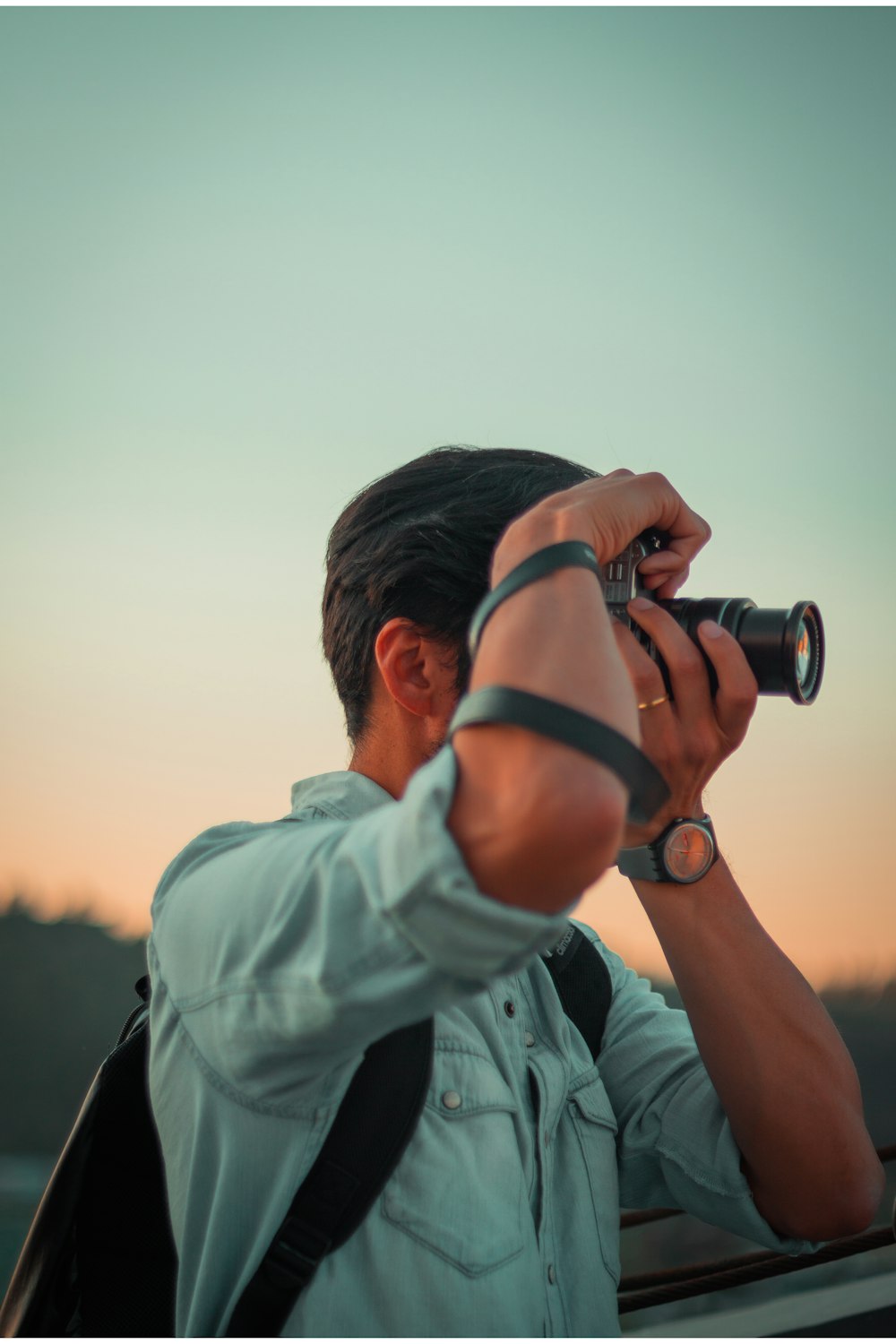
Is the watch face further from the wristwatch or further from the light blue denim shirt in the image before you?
the light blue denim shirt

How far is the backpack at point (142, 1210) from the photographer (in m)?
0.93

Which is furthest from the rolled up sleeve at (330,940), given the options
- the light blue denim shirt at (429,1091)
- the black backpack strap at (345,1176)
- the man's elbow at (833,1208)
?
the man's elbow at (833,1208)

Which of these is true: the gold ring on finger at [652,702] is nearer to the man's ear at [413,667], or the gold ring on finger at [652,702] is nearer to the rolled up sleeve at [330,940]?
the man's ear at [413,667]

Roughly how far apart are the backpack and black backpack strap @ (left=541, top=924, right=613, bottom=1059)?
42cm

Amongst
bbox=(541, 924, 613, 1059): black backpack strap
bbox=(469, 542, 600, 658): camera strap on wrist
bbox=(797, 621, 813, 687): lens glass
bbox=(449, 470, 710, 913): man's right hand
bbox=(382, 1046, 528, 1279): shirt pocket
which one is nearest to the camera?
bbox=(449, 470, 710, 913): man's right hand

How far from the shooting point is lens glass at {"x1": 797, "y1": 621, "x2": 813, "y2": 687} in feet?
3.67

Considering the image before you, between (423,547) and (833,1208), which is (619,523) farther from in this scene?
(833,1208)

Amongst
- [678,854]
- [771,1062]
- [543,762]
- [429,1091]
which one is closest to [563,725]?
[543,762]

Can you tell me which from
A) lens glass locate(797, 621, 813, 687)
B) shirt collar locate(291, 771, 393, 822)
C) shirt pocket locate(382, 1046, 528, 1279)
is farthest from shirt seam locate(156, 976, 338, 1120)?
lens glass locate(797, 621, 813, 687)

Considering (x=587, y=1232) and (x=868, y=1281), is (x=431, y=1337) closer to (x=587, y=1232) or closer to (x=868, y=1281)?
(x=587, y=1232)

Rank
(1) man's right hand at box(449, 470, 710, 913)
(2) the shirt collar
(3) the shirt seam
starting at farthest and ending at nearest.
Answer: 1. (2) the shirt collar
2. (3) the shirt seam
3. (1) man's right hand at box(449, 470, 710, 913)

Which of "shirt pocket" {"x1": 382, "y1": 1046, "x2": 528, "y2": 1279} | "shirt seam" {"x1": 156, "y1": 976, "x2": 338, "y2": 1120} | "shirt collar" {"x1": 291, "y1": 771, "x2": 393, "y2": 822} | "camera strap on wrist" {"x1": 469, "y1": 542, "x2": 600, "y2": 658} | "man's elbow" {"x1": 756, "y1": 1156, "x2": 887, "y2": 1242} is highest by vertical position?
"camera strap on wrist" {"x1": 469, "y1": 542, "x2": 600, "y2": 658}

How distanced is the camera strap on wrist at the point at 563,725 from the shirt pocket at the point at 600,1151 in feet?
2.58

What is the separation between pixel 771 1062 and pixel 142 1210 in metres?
0.75
